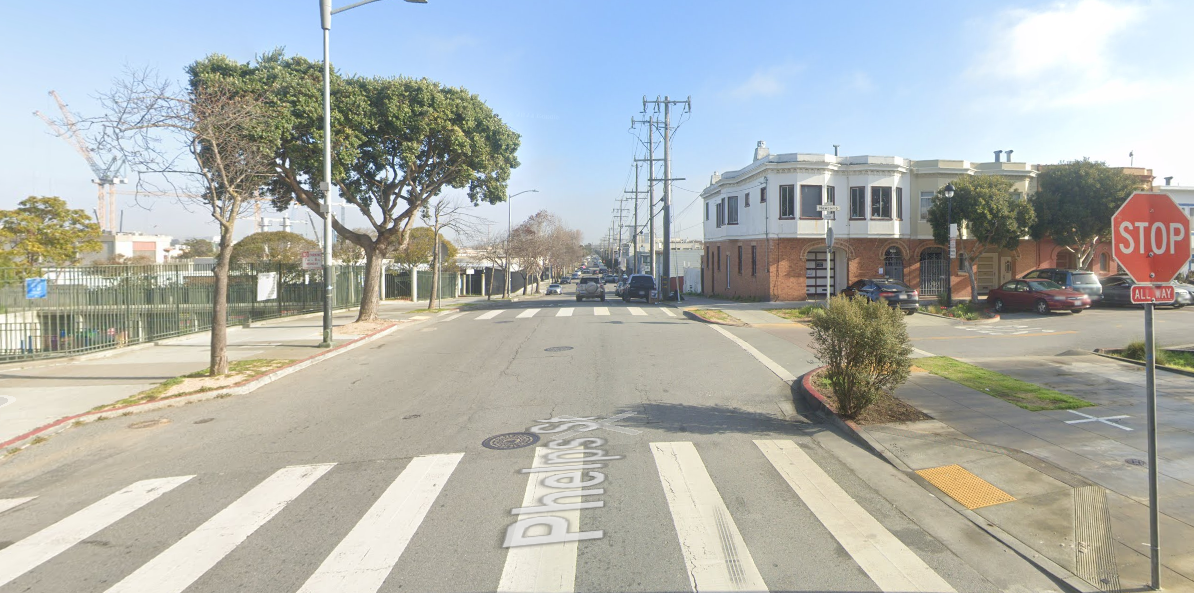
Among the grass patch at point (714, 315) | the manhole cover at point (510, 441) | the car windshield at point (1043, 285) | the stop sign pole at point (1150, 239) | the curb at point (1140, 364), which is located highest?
the stop sign pole at point (1150, 239)

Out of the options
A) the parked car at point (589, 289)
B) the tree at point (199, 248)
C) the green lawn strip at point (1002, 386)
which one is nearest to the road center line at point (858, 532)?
the green lawn strip at point (1002, 386)

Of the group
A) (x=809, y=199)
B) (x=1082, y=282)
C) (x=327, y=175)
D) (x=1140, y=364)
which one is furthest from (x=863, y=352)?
(x=809, y=199)

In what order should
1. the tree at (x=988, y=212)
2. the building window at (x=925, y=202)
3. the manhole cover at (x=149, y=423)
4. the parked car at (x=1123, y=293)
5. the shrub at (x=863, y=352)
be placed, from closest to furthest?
the shrub at (x=863, y=352) < the manhole cover at (x=149, y=423) < the parked car at (x=1123, y=293) < the tree at (x=988, y=212) < the building window at (x=925, y=202)

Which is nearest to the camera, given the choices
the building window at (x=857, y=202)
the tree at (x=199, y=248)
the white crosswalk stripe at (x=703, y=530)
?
the white crosswalk stripe at (x=703, y=530)

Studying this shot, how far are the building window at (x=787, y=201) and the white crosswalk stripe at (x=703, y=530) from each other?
2593 cm

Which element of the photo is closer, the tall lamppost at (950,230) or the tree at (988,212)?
the tall lamppost at (950,230)

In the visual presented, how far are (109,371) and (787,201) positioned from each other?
27011mm

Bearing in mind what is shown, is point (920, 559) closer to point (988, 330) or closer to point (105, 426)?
Result: point (105, 426)

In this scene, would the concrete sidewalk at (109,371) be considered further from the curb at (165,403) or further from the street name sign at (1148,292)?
the street name sign at (1148,292)

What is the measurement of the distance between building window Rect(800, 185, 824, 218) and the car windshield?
9763 mm

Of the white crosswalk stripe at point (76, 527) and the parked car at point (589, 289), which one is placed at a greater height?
the parked car at point (589, 289)

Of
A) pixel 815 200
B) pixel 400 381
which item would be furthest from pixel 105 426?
pixel 815 200

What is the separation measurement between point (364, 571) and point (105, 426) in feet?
22.2

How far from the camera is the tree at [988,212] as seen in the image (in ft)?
84.8
